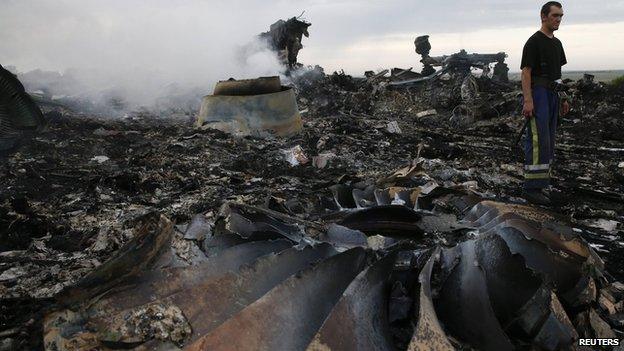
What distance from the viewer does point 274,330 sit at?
1.46m

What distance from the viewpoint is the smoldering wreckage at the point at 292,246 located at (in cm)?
154

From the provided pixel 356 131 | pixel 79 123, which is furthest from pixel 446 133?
pixel 79 123

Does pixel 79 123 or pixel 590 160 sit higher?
pixel 79 123

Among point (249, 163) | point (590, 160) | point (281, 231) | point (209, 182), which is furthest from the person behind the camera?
point (590, 160)

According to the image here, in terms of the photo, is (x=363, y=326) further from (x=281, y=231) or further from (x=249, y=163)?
(x=249, y=163)

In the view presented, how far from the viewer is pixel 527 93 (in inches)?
157

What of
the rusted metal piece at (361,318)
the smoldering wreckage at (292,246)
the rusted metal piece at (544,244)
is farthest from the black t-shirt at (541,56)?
the rusted metal piece at (361,318)

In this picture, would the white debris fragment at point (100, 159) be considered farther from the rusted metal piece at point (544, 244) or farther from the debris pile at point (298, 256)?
the rusted metal piece at point (544, 244)

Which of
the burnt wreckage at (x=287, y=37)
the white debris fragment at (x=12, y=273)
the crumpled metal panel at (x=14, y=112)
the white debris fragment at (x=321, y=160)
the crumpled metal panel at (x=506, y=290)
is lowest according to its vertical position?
the white debris fragment at (x=321, y=160)

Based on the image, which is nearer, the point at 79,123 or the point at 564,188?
the point at 564,188

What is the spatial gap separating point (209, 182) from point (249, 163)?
876 mm

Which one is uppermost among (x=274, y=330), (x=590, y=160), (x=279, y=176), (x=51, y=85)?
(x=51, y=85)

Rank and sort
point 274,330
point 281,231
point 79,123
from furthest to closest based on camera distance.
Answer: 1. point 79,123
2. point 281,231
3. point 274,330

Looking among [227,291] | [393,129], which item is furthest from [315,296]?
[393,129]
